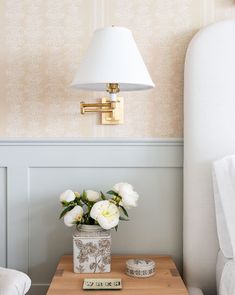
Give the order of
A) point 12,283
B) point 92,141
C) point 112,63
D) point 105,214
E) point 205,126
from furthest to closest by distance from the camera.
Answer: point 92,141, point 205,126, point 105,214, point 112,63, point 12,283

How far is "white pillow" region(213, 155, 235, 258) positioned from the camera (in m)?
1.65

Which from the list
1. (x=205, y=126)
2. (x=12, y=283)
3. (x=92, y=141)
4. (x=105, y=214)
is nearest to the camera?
(x=12, y=283)

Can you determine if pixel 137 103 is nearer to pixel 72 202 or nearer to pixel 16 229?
pixel 72 202

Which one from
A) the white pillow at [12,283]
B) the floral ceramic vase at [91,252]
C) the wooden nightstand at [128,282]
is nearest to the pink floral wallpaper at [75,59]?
the floral ceramic vase at [91,252]

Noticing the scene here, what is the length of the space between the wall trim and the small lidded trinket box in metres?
0.51

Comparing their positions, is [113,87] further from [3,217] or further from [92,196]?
[3,217]

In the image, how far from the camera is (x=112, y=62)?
156 centimetres

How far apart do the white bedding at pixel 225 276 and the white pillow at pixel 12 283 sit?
71 cm

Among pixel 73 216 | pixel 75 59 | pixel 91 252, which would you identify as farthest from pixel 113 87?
pixel 91 252

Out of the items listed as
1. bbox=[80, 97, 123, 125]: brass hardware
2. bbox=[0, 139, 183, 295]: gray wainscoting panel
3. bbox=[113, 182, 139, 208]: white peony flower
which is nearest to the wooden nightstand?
bbox=[0, 139, 183, 295]: gray wainscoting panel

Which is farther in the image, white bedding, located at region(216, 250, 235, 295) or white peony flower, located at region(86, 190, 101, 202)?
white peony flower, located at region(86, 190, 101, 202)

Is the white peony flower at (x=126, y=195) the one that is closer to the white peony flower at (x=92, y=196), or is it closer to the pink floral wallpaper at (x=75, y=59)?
the white peony flower at (x=92, y=196)

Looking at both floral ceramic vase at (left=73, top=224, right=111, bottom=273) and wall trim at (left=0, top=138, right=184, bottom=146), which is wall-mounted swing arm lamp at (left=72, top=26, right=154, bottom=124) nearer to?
wall trim at (left=0, top=138, right=184, bottom=146)

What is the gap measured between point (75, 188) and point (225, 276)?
28.5 inches
